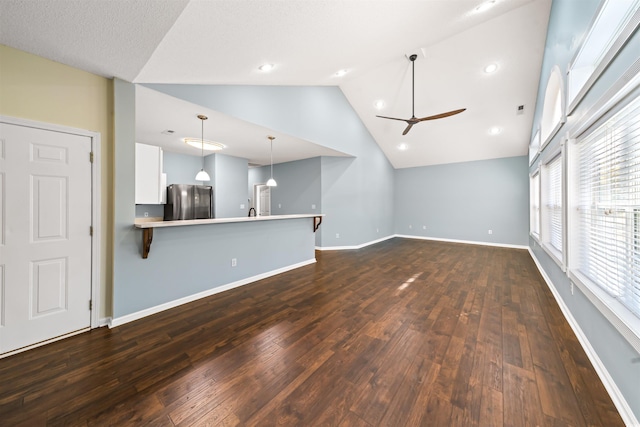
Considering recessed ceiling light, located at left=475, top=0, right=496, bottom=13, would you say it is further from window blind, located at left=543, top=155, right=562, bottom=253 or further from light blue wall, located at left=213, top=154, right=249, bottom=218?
light blue wall, located at left=213, top=154, right=249, bottom=218

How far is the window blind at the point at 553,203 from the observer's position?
10.5ft

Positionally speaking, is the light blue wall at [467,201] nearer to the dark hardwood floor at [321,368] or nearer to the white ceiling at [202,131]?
the white ceiling at [202,131]

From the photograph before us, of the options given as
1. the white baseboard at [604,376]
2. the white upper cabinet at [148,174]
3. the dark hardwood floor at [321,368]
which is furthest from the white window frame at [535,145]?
the white upper cabinet at [148,174]

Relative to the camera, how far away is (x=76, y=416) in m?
1.34

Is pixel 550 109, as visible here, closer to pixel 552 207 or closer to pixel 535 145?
pixel 535 145

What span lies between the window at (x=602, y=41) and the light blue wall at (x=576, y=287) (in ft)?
0.16

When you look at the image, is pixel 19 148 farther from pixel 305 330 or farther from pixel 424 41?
pixel 424 41

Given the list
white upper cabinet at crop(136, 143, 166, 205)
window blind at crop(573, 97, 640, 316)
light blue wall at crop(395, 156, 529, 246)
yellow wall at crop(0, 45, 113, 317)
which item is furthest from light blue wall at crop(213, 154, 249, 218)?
window blind at crop(573, 97, 640, 316)

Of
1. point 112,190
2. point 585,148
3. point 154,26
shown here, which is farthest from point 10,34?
point 585,148

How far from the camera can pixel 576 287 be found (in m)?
2.25

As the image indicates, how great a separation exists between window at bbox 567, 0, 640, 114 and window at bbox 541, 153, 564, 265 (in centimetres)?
105

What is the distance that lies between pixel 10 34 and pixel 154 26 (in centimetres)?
107

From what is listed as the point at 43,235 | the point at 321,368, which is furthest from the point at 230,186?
the point at 321,368

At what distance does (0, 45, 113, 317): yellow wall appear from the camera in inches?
73.4
